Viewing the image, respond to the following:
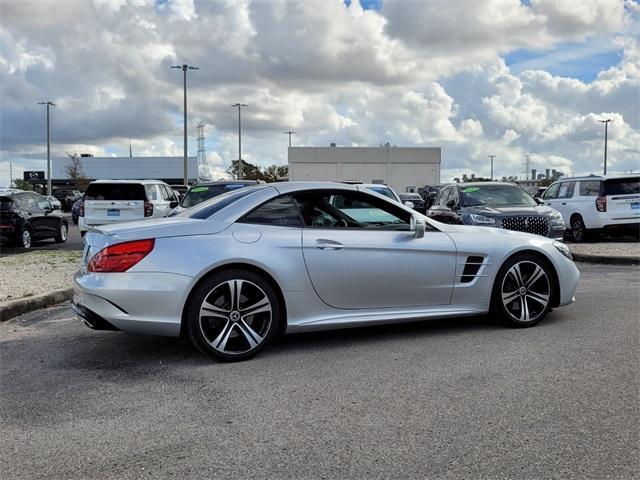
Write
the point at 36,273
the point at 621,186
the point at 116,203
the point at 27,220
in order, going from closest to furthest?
1. the point at 36,273
2. the point at 621,186
3. the point at 116,203
4. the point at 27,220

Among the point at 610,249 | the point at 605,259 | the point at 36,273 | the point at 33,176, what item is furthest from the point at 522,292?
the point at 33,176

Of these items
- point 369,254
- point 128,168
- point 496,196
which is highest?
point 128,168

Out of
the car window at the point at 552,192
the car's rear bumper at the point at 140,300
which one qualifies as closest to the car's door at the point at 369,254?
the car's rear bumper at the point at 140,300

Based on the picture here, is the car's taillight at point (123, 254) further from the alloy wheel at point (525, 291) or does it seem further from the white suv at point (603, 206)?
the white suv at point (603, 206)

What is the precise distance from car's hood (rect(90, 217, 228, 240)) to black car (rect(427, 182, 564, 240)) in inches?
266

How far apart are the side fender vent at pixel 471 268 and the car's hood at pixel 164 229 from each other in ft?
7.44

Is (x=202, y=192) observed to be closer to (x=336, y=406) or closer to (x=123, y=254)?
(x=123, y=254)

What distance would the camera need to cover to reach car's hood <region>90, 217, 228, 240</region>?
4.68 metres

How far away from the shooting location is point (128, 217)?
45.4 feet

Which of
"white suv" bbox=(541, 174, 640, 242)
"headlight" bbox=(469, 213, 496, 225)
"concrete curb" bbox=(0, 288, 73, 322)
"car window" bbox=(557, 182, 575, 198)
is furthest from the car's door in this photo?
"car window" bbox=(557, 182, 575, 198)

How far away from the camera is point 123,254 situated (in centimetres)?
459

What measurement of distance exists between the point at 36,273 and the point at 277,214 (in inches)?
227

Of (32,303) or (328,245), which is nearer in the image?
(328,245)

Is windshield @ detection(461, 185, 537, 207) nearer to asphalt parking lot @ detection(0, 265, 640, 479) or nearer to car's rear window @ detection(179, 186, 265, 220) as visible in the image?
asphalt parking lot @ detection(0, 265, 640, 479)
